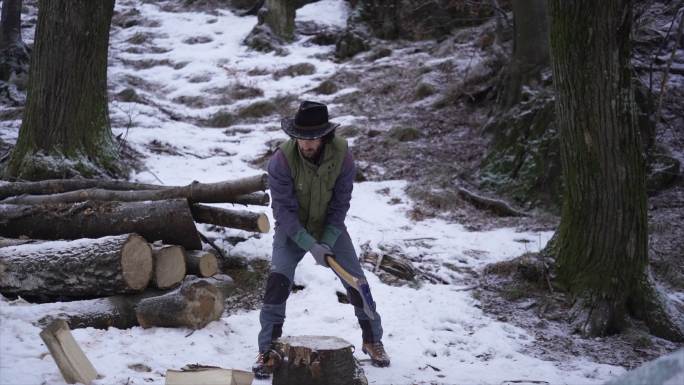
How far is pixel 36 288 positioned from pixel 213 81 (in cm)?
1177

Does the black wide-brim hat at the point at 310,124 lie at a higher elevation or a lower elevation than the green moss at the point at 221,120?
higher

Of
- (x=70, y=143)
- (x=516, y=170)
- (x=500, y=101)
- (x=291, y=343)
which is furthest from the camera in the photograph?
(x=500, y=101)

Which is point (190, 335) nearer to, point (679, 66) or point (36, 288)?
point (36, 288)

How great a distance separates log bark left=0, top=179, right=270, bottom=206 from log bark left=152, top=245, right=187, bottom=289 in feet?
3.00

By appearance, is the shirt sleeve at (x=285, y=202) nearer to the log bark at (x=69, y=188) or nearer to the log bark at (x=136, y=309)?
the log bark at (x=136, y=309)

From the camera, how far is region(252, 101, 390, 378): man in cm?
411

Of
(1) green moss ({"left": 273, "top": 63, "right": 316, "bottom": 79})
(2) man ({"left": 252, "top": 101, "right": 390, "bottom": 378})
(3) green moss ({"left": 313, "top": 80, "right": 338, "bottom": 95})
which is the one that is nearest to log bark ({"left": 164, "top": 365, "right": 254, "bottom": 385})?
(2) man ({"left": 252, "top": 101, "right": 390, "bottom": 378})

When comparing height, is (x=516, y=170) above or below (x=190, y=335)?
above

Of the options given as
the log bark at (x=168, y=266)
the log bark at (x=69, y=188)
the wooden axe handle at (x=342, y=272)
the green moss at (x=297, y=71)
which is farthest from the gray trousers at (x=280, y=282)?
the green moss at (x=297, y=71)

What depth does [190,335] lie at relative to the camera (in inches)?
183

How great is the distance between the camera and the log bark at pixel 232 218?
18.8ft

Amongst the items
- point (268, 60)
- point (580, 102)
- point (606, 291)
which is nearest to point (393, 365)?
point (606, 291)

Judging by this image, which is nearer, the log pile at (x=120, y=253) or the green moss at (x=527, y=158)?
the log pile at (x=120, y=253)

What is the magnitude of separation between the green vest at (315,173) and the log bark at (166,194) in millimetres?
1324
